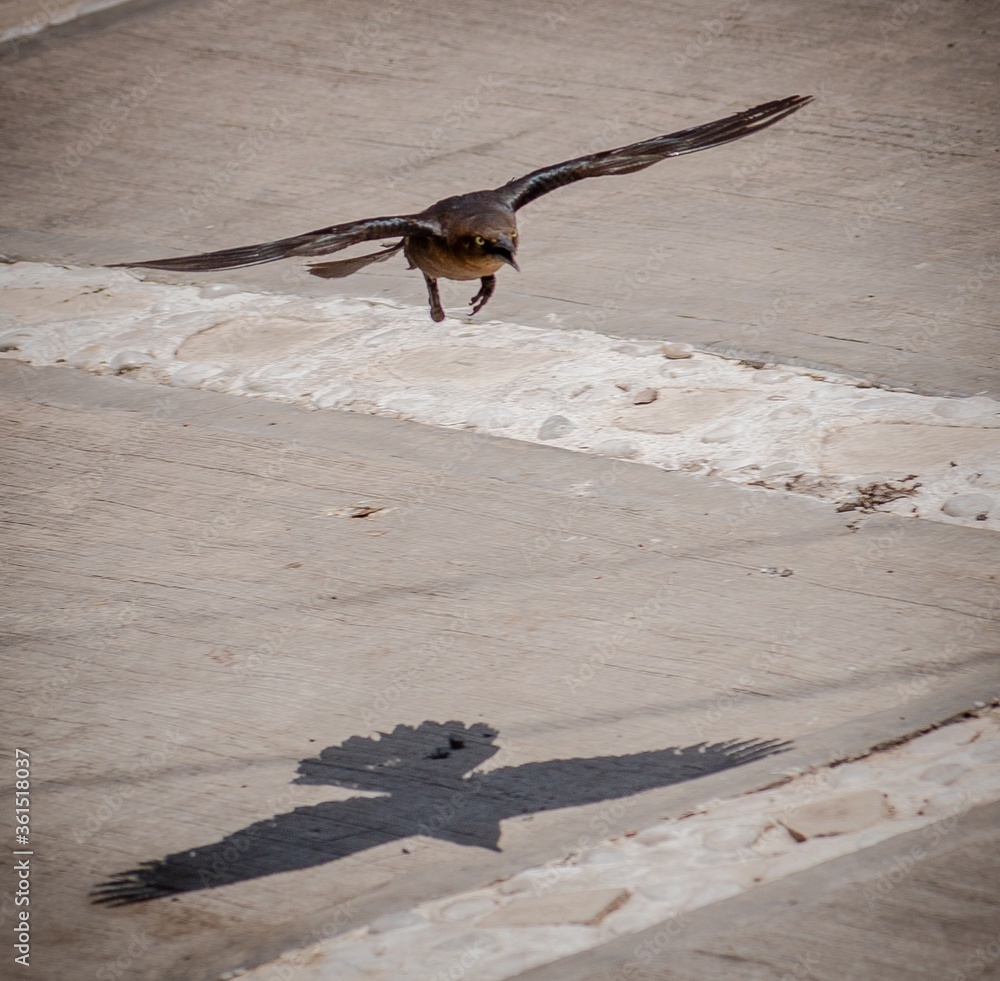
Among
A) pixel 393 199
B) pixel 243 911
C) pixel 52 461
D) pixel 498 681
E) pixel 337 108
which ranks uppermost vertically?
pixel 337 108

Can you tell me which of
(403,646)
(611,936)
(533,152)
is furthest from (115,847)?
(533,152)

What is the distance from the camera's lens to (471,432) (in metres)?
6.31

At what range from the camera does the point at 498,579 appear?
5.17 meters

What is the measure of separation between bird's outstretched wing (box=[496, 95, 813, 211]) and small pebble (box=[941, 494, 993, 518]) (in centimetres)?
206

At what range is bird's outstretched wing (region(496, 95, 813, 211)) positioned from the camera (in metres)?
4.03

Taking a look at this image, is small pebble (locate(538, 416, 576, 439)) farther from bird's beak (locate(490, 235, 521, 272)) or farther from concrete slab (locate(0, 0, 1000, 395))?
bird's beak (locate(490, 235, 521, 272))

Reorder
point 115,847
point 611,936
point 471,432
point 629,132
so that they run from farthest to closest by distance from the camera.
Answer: point 629,132 < point 471,432 < point 115,847 < point 611,936

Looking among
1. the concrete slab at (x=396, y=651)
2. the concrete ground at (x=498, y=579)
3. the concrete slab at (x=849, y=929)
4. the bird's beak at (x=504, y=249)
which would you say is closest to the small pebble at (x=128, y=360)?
the concrete ground at (x=498, y=579)

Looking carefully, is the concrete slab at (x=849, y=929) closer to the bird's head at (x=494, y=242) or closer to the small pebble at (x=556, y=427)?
the bird's head at (x=494, y=242)

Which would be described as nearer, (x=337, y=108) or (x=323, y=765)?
(x=323, y=765)

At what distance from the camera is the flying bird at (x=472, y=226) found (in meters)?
3.65

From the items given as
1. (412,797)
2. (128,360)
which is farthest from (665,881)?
(128,360)

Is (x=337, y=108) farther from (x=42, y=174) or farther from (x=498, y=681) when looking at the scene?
(x=498, y=681)

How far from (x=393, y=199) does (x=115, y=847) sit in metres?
5.62
